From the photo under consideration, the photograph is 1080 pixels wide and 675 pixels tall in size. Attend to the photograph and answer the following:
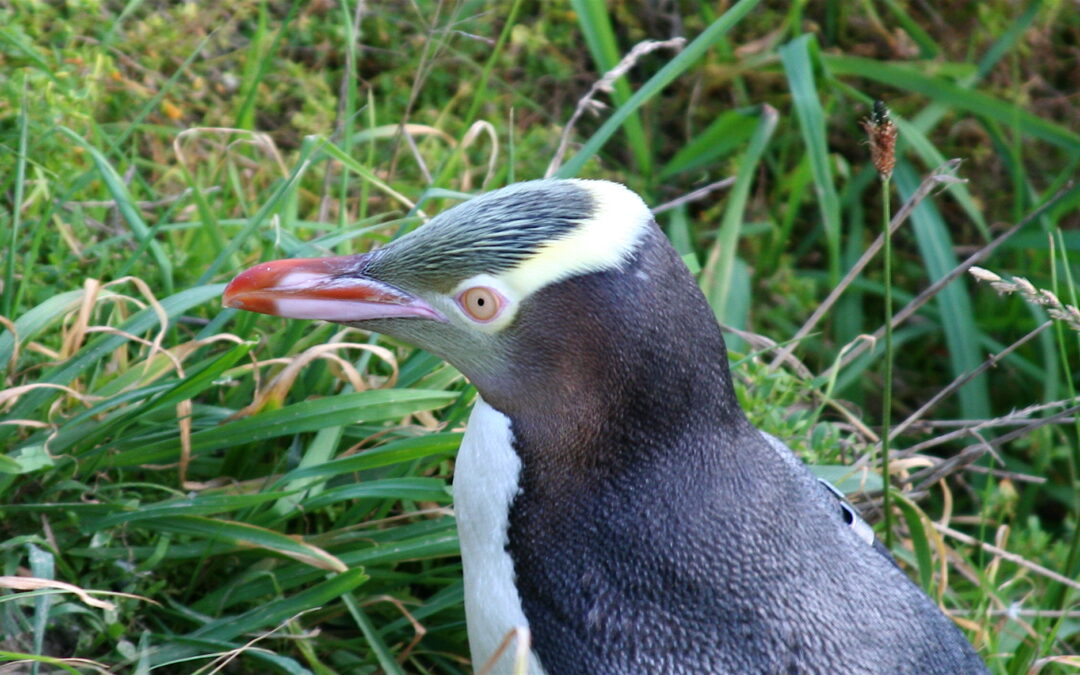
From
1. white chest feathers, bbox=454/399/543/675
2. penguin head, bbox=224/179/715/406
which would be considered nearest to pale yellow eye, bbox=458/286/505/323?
penguin head, bbox=224/179/715/406

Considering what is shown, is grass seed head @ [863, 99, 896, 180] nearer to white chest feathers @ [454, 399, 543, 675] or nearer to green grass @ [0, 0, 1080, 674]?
green grass @ [0, 0, 1080, 674]

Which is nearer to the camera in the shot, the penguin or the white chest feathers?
the penguin

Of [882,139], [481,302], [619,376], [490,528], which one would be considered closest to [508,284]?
[481,302]

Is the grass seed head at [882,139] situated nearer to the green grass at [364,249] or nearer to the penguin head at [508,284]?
the green grass at [364,249]

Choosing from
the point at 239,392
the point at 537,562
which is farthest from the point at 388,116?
the point at 537,562

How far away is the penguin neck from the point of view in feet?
4.42

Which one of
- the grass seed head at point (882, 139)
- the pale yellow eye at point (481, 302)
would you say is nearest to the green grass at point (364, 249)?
the grass seed head at point (882, 139)

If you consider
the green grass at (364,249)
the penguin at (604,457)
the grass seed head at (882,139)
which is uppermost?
the grass seed head at (882,139)

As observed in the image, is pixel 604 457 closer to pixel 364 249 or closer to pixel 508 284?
pixel 508 284

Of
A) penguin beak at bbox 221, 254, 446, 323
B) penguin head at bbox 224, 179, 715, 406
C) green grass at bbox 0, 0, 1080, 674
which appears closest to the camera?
penguin head at bbox 224, 179, 715, 406

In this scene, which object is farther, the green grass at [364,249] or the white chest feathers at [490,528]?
the green grass at [364,249]

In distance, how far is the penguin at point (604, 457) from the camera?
1362 mm

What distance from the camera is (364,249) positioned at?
2.46m

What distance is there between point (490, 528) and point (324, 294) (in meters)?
0.34
